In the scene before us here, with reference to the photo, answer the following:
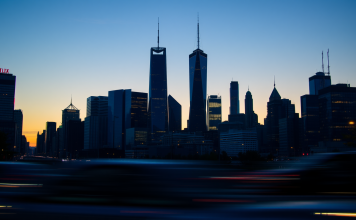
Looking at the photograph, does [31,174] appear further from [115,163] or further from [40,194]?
[115,163]

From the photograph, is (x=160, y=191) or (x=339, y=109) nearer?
(x=160, y=191)

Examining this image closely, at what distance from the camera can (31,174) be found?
30.5ft

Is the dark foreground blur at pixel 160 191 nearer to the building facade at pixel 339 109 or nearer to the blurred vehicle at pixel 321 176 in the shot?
the blurred vehicle at pixel 321 176

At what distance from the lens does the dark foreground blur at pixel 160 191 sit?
5.62m

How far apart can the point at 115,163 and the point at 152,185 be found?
1044mm

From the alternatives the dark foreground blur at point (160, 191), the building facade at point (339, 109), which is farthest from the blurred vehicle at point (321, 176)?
the building facade at point (339, 109)

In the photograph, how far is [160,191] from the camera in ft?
25.6

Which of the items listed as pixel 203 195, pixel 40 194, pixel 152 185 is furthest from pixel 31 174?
pixel 203 195

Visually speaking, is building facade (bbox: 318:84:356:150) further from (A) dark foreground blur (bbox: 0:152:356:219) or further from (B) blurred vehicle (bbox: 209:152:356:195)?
(A) dark foreground blur (bbox: 0:152:356:219)

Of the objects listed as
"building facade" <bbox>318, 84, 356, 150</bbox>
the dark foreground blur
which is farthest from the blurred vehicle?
"building facade" <bbox>318, 84, 356, 150</bbox>

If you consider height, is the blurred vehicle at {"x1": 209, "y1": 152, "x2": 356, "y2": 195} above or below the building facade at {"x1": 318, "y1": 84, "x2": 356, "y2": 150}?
below

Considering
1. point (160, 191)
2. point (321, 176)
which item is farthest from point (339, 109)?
point (160, 191)

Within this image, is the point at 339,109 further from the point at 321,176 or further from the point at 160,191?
the point at 160,191

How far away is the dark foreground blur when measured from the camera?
562 centimetres
